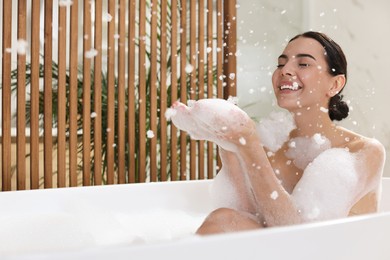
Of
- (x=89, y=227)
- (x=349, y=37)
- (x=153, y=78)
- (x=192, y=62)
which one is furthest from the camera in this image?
(x=349, y=37)

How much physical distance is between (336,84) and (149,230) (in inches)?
35.5

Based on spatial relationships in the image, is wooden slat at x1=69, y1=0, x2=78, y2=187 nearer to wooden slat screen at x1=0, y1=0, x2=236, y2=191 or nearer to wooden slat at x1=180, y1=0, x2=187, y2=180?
wooden slat screen at x1=0, y1=0, x2=236, y2=191

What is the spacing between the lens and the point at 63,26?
2.24m

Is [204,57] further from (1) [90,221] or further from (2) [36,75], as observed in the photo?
(1) [90,221]

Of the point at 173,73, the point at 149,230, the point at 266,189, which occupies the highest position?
the point at 173,73

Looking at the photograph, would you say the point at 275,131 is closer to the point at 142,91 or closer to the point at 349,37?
the point at 142,91

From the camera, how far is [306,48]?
5.42 ft

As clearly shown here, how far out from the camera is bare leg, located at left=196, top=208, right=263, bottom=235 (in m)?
1.46

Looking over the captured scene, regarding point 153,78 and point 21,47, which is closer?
point 21,47

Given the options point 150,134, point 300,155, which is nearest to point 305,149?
point 300,155

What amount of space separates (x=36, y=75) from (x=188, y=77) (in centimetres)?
77

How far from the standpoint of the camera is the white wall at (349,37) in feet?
9.77

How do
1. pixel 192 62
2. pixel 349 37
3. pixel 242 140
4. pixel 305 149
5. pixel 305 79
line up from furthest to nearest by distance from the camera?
pixel 349 37 < pixel 192 62 < pixel 305 149 < pixel 305 79 < pixel 242 140

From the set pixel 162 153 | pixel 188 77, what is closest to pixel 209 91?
pixel 188 77
